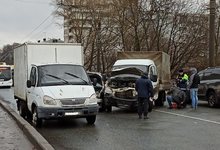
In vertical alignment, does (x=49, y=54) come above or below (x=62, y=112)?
above

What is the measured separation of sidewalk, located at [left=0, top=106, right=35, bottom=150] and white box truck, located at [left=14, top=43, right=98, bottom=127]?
842 millimetres

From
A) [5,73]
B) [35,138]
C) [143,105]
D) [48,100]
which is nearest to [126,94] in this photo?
[143,105]

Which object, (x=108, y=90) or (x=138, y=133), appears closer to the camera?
(x=138, y=133)

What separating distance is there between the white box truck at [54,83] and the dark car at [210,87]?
6.89m

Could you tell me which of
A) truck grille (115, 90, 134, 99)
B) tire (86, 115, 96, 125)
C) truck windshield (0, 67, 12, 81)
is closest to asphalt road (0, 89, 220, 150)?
tire (86, 115, 96, 125)

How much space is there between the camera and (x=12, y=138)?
10.7 meters

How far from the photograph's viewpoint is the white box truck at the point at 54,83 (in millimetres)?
12711

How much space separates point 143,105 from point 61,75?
10.4ft

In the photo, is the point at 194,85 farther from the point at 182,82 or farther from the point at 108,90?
the point at 108,90

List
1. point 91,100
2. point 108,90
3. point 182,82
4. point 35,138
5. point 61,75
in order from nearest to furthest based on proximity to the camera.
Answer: point 35,138 < point 91,100 < point 61,75 < point 108,90 < point 182,82

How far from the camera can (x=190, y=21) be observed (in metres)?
41.5

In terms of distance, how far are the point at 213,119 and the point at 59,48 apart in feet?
19.0

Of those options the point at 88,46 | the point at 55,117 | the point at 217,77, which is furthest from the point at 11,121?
the point at 88,46

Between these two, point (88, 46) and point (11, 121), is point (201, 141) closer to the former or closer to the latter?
point (11, 121)
